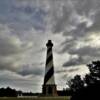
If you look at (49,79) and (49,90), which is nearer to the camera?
(49,90)

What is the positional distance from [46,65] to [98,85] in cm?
2516

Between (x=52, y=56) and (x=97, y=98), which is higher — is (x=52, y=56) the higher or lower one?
the higher one

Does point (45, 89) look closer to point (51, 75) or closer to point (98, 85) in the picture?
point (51, 75)

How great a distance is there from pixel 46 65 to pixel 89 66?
106 ft

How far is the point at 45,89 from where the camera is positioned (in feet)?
108

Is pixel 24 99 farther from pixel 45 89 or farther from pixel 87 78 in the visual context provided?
pixel 87 78

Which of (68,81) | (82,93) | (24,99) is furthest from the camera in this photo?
(68,81)

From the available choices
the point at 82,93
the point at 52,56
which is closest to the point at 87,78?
the point at 52,56

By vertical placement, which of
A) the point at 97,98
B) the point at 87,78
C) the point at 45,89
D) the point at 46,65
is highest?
the point at 87,78

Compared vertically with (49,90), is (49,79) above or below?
above

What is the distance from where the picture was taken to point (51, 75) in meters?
33.3

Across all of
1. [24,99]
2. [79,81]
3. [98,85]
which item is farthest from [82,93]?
[79,81]

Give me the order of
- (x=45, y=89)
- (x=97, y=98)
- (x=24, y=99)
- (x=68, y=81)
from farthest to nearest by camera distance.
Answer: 1. (x=68, y=81)
2. (x=45, y=89)
3. (x=24, y=99)
4. (x=97, y=98)

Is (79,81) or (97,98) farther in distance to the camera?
(79,81)
